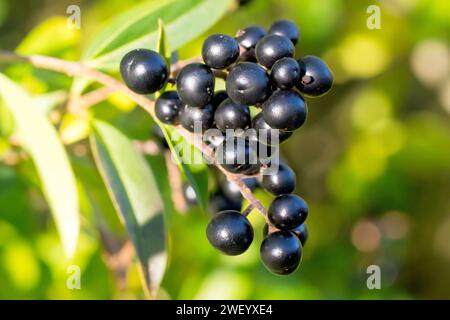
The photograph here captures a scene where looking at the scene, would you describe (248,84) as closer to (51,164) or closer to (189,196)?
(51,164)

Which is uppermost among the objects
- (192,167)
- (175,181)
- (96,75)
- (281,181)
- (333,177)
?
(333,177)

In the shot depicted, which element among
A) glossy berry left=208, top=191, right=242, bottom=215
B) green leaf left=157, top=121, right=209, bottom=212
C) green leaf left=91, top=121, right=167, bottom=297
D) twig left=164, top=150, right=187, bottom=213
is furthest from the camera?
twig left=164, top=150, right=187, bottom=213

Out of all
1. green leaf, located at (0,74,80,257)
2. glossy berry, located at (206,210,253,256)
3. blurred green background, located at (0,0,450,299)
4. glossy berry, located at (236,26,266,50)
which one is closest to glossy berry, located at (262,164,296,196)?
glossy berry, located at (206,210,253,256)

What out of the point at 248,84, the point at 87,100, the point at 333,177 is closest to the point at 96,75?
the point at 87,100

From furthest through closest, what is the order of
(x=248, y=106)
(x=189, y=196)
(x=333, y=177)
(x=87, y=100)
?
(x=333, y=177)
(x=189, y=196)
(x=87, y=100)
(x=248, y=106)

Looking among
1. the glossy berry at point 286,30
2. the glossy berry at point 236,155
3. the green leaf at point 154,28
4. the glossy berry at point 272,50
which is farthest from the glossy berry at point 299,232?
the green leaf at point 154,28

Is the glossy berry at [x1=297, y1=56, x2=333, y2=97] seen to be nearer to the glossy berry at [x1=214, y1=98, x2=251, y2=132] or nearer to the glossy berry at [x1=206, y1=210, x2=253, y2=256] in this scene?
the glossy berry at [x1=214, y1=98, x2=251, y2=132]
